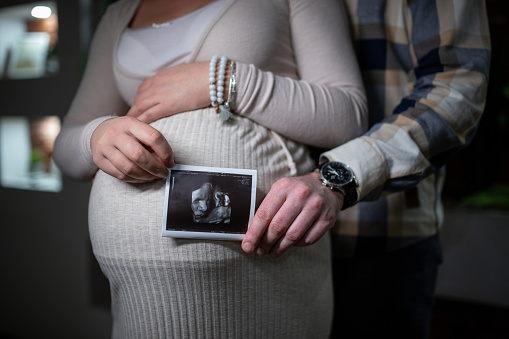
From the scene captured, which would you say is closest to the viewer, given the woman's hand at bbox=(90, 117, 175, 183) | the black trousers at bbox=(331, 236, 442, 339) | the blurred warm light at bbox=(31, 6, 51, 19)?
the woman's hand at bbox=(90, 117, 175, 183)

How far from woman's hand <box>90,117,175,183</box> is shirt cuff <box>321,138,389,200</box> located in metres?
0.27

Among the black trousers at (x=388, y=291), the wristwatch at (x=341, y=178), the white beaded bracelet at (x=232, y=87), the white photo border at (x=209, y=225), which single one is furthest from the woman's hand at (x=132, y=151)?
the black trousers at (x=388, y=291)

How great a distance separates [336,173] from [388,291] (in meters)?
0.46

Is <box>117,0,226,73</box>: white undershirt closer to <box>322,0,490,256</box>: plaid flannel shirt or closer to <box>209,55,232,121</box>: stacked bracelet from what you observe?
<box>209,55,232,121</box>: stacked bracelet

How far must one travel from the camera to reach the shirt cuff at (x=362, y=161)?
557mm

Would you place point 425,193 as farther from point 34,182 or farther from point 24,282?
point 24,282

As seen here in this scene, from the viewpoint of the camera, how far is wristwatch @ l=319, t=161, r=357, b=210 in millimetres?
541

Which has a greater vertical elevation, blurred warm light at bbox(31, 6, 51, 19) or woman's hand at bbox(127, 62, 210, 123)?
blurred warm light at bbox(31, 6, 51, 19)

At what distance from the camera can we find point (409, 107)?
643 millimetres

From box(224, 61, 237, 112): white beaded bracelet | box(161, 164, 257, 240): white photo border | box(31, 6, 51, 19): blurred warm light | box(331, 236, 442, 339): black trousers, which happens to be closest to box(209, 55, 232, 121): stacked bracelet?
box(224, 61, 237, 112): white beaded bracelet

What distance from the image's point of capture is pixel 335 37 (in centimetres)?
61

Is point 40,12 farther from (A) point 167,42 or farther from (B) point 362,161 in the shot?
(B) point 362,161

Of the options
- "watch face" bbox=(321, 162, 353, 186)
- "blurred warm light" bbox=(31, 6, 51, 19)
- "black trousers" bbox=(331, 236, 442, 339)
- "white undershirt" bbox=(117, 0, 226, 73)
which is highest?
"blurred warm light" bbox=(31, 6, 51, 19)

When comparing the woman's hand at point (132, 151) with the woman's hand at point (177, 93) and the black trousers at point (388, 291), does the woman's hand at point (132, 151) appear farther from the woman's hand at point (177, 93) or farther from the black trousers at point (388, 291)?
the black trousers at point (388, 291)
